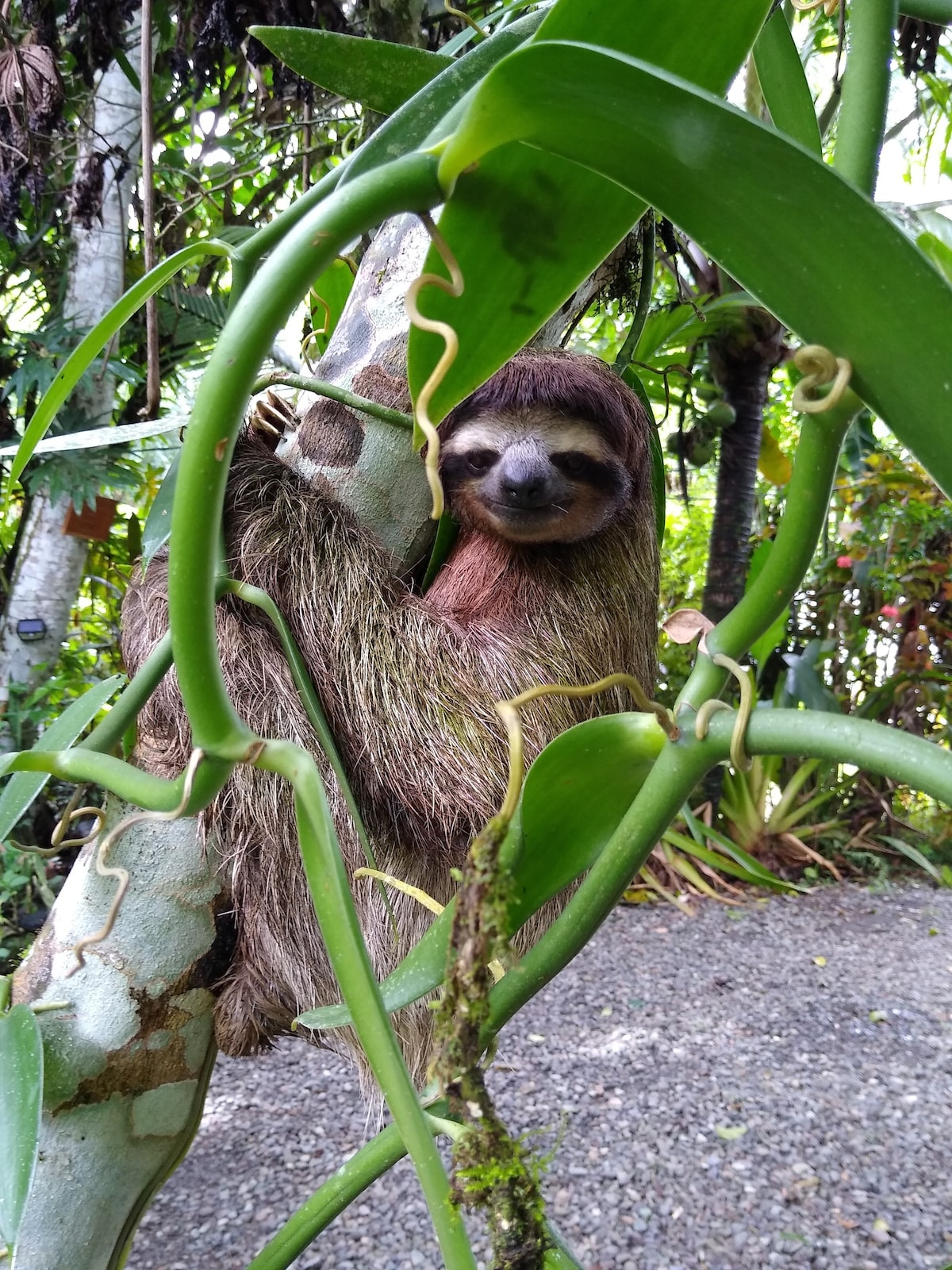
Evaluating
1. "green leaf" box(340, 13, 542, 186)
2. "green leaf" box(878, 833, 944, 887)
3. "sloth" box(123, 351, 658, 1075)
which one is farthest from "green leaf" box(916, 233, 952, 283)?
"green leaf" box(878, 833, 944, 887)

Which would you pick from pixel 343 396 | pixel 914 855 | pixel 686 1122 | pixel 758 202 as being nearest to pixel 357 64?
pixel 343 396

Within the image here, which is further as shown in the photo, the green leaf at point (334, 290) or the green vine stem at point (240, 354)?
the green leaf at point (334, 290)

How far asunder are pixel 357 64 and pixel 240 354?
1.77ft

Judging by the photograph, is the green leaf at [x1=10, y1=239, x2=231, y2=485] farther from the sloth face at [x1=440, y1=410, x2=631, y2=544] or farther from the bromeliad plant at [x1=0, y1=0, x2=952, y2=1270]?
the sloth face at [x1=440, y1=410, x2=631, y2=544]

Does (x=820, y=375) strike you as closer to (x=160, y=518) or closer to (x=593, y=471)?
(x=160, y=518)

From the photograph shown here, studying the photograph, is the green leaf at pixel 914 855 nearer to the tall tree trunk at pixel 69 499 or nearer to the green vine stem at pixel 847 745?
the tall tree trunk at pixel 69 499

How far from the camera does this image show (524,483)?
1.21m

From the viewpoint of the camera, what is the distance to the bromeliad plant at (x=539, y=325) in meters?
0.32

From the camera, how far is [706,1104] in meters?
2.57

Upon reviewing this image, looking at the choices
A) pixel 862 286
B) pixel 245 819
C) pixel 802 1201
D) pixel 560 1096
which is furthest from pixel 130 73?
pixel 802 1201

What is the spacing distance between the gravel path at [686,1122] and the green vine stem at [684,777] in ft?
4.87

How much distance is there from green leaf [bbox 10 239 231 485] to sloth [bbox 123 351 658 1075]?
0.43 meters

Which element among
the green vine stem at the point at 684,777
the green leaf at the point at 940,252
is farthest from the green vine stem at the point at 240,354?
the green leaf at the point at 940,252

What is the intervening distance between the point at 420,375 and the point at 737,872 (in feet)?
13.2
